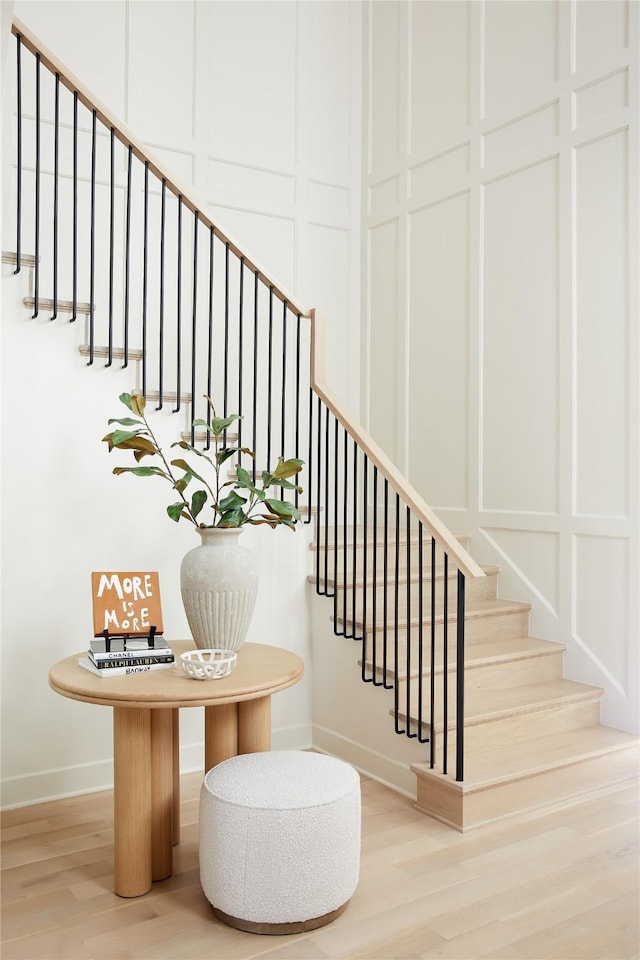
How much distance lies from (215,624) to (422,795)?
3.63ft

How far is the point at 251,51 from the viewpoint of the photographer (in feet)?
16.5

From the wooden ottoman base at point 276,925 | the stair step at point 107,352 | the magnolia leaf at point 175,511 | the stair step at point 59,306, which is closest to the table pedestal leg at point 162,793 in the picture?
the wooden ottoman base at point 276,925

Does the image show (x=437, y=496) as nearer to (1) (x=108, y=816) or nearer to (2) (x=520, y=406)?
(2) (x=520, y=406)

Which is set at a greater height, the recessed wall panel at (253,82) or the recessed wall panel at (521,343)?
the recessed wall panel at (253,82)

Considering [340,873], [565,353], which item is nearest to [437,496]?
[565,353]

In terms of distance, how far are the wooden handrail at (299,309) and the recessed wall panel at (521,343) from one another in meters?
1.15

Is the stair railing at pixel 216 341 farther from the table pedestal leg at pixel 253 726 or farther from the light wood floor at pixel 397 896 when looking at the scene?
the table pedestal leg at pixel 253 726

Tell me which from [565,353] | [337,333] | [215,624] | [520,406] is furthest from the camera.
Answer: [337,333]

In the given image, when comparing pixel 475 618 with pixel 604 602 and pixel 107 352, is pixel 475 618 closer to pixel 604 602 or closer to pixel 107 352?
pixel 604 602

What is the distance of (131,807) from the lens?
2.48 metres

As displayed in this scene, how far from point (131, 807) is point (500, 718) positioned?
1.58 meters

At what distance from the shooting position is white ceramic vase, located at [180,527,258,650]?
2729 millimetres

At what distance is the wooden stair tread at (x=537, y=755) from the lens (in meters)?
3.09

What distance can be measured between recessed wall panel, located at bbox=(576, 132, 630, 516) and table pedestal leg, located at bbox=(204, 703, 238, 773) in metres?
2.13
